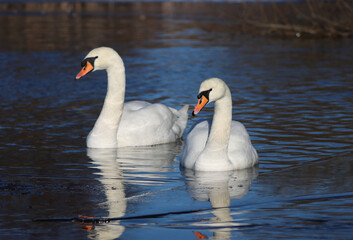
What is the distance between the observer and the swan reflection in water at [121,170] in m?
6.29

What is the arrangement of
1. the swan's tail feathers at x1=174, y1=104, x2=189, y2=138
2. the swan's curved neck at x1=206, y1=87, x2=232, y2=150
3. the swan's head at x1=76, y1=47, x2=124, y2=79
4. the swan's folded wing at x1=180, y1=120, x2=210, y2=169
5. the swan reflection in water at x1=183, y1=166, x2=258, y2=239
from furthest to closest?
the swan's tail feathers at x1=174, y1=104, x2=189, y2=138 → the swan's head at x1=76, y1=47, x2=124, y2=79 → the swan's folded wing at x1=180, y1=120, x2=210, y2=169 → the swan's curved neck at x1=206, y1=87, x2=232, y2=150 → the swan reflection in water at x1=183, y1=166, x2=258, y2=239

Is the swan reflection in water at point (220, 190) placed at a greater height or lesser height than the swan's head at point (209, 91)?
lesser

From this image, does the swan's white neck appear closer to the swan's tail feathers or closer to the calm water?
the calm water

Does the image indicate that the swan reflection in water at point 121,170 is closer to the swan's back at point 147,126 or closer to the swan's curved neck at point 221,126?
the swan's back at point 147,126

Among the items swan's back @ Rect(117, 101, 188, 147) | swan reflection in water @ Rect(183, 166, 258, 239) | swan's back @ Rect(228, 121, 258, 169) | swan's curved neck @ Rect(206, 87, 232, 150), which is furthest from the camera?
swan's back @ Rect(117, 101, 188, 147)

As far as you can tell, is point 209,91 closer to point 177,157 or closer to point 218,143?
point 218,143

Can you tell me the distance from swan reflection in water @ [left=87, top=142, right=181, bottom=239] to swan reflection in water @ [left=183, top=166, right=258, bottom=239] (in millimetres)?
470

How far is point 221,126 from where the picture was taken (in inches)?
328

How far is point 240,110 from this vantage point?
12.2 m

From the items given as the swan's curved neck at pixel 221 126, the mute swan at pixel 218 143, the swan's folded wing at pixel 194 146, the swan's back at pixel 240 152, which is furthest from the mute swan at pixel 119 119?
the swan's curved neck at pixel 221 126

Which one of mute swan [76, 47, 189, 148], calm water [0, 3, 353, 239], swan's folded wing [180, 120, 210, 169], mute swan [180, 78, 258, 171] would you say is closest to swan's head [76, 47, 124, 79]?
mute swan [76, 47, 189, 148]

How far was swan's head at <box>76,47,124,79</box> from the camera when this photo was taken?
10.0 meters

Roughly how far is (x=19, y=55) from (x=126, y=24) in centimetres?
1365

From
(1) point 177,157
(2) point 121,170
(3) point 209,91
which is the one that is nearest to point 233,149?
(3) point 209,91
